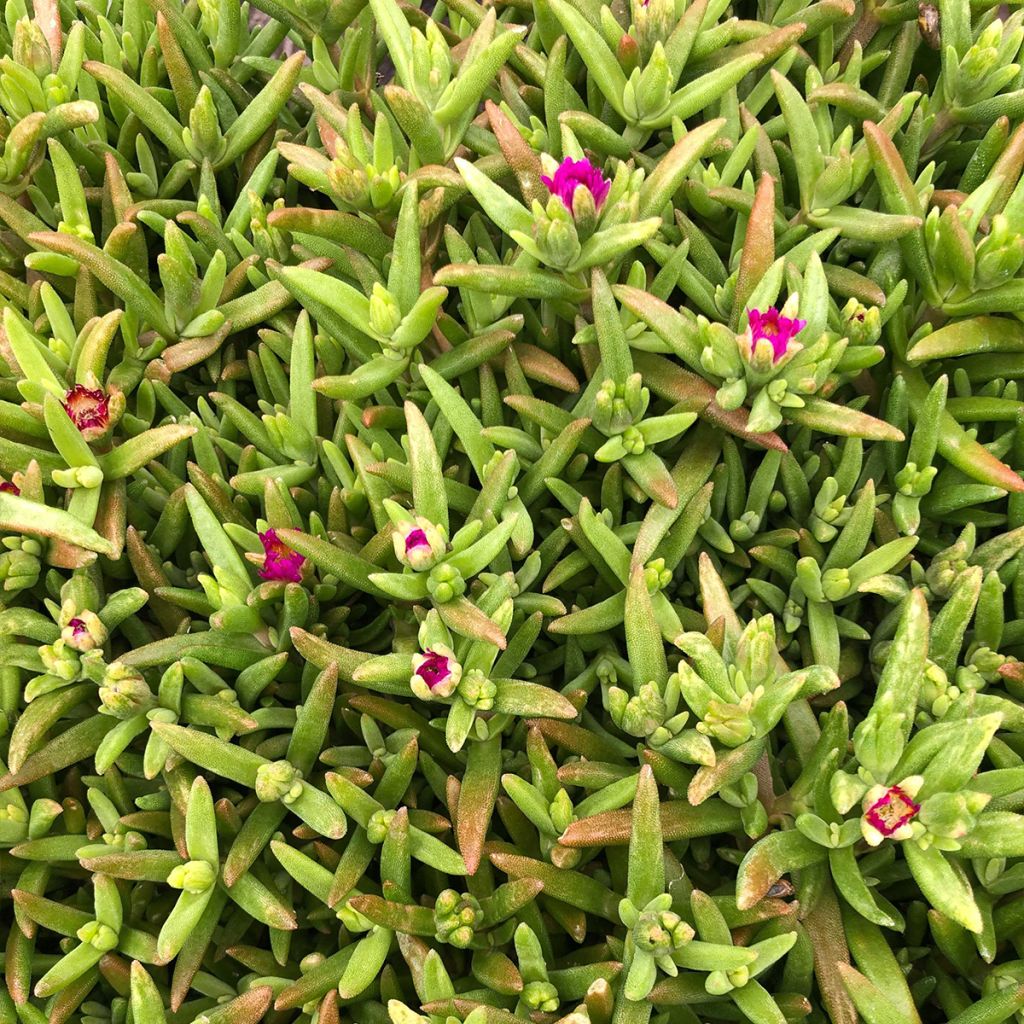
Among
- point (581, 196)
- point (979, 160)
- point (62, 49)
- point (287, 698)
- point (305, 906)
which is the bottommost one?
point (305, 906)

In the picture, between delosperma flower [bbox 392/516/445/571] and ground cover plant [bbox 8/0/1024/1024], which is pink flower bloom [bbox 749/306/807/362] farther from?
delosperma flower [bbox 392/516/445/571]

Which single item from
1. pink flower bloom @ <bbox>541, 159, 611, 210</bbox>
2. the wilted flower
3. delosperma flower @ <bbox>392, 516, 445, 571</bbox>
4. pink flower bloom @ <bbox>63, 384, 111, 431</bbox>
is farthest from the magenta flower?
the wilted flower

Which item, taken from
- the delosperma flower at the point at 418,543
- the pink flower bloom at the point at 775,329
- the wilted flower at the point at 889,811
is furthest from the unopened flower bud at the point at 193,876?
the pink flower bloom at the point at 775,329

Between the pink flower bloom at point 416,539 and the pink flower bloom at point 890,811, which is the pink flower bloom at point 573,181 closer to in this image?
the pink flower bloom at point 416,539

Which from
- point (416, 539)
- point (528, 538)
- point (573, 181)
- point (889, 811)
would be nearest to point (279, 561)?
point (416, 539)

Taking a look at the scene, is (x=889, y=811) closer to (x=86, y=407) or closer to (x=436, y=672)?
(x=436, y=672)

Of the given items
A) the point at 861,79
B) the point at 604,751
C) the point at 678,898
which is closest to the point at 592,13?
the point at 861,79

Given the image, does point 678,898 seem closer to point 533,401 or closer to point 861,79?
point 533,401
